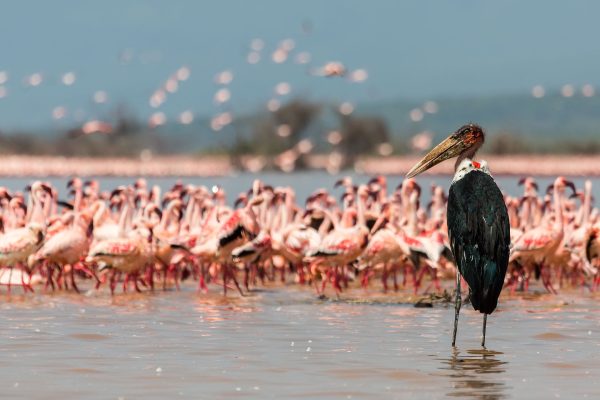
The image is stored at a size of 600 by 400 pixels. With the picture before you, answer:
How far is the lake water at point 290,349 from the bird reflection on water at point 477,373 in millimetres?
13

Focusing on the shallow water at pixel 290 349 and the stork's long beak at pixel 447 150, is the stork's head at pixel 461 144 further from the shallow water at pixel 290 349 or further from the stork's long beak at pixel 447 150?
the shallow water at pixel 290 349

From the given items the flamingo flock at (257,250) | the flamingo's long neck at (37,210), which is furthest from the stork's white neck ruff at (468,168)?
the flamingo's long neck at (37,210)

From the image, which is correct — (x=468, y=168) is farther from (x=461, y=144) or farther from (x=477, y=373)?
(x=477, y=373)

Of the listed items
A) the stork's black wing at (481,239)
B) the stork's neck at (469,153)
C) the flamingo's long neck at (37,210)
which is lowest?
the stork's black wing at (481,239)

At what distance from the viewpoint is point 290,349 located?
1366 cm

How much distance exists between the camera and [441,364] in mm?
12703

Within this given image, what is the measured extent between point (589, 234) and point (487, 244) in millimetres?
7700

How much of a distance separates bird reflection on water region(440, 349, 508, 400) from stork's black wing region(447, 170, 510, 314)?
1.58 feet

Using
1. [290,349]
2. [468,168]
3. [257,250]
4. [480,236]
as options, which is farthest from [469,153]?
[257,250]

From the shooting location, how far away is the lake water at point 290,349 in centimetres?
1138

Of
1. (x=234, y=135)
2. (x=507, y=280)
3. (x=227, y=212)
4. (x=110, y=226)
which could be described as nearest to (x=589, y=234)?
(x=507, y=280)

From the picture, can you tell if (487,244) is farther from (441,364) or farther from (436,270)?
(436,270)

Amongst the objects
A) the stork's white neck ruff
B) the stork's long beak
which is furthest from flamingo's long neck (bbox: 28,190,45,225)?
the stork's white neck ruff

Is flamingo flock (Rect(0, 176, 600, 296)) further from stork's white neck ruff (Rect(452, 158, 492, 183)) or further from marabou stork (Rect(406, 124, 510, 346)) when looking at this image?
marabou stork (Rect(406, 124, 510, 346))
